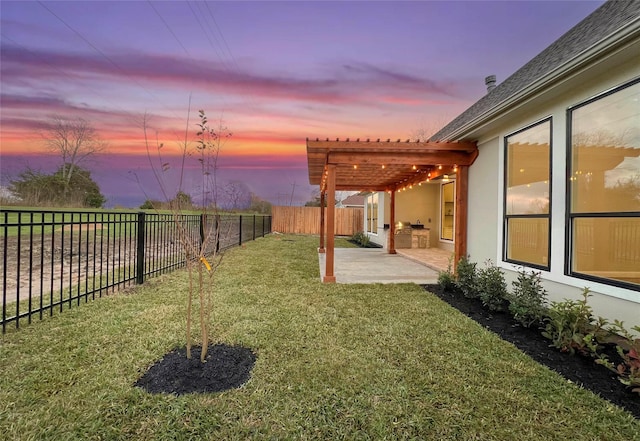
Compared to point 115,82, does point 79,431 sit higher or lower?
lower

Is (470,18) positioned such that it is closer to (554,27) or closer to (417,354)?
(554,27)

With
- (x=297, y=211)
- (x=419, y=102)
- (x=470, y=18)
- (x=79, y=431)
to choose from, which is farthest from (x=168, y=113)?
(x=297, y=211)

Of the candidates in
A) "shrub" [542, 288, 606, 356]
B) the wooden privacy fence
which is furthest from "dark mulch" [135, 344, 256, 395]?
the wooden privacy fence

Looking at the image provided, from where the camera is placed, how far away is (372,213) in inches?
641

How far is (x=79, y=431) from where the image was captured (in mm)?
1854

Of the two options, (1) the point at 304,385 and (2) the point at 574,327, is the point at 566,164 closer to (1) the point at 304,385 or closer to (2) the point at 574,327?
(2) the point at 574,327

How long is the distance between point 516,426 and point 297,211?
1888 centimetres

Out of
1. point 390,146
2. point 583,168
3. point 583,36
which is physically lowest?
point 583,168

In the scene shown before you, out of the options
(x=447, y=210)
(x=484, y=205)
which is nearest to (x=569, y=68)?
(x=484, y=205)

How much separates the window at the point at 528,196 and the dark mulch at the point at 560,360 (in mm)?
1009

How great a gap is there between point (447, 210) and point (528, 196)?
24.5 ft

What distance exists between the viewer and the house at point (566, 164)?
10.3 feet

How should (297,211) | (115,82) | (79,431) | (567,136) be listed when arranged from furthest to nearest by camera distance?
(297,211) < (115,82) < (567,136) < (79,431)

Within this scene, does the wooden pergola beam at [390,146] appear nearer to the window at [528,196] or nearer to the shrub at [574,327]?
the window at [528,196]
